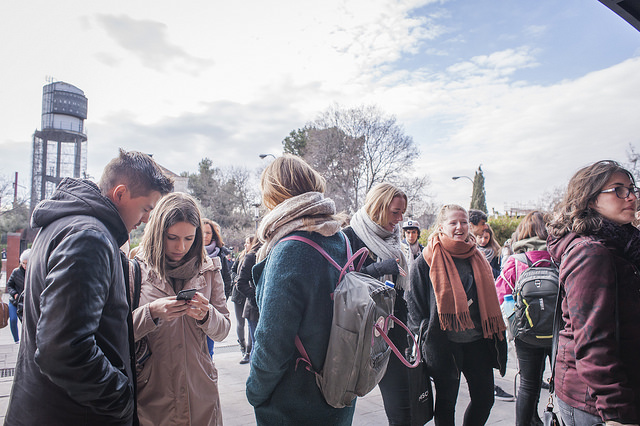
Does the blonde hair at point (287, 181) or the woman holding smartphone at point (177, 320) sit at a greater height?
the blonde hair at point (287, 181)

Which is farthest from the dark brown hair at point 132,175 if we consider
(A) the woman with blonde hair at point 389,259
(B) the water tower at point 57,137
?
(B) the water tower at point 57,137

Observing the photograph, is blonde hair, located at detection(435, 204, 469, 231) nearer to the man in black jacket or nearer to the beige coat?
the beige coat

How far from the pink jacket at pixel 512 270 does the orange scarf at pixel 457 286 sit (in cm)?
43

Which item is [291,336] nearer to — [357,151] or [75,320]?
[75,320]

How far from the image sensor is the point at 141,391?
226cm

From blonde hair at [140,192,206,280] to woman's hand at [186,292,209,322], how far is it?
359mm

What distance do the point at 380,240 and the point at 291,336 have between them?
5.68 feet

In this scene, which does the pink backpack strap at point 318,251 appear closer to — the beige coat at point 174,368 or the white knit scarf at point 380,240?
the beige coat at point 174,368

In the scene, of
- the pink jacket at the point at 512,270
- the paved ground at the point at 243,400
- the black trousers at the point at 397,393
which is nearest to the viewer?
the black trousers at the point at 397,393

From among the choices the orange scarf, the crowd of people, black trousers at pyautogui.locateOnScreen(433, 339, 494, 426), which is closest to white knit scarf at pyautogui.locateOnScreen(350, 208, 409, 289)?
the orange scarf

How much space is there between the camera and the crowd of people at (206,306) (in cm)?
153

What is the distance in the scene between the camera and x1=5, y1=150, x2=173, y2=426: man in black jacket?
4.74 ft

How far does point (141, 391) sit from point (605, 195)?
2759 mm

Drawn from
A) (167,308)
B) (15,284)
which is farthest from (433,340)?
(15,284)
